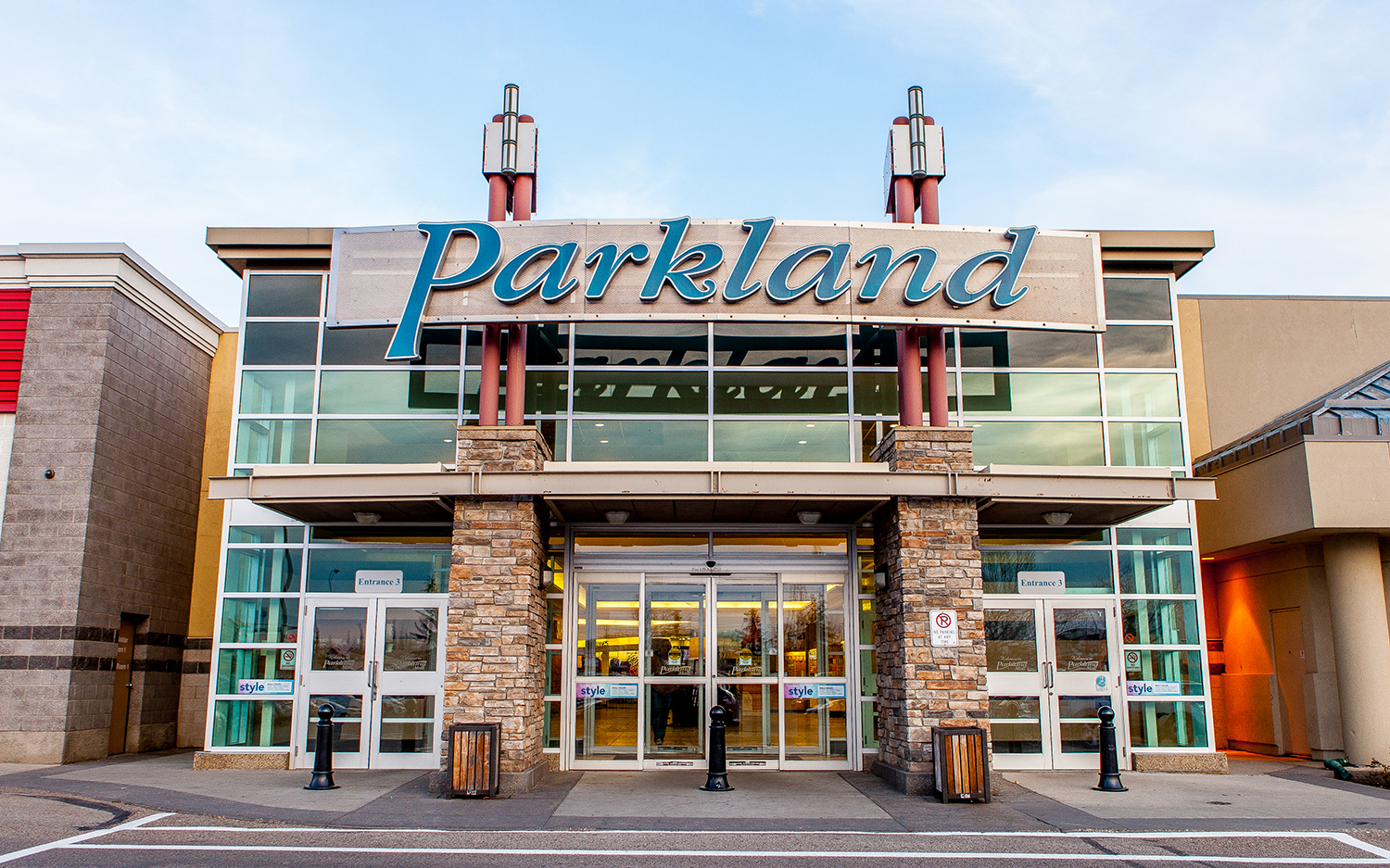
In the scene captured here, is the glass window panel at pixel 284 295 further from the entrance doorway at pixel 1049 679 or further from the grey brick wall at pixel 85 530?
the entrance doorway at pixel 1049 679

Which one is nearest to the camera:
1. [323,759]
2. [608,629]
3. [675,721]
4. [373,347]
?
[323,759]

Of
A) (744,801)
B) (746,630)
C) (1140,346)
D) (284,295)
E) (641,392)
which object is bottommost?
(744,801)

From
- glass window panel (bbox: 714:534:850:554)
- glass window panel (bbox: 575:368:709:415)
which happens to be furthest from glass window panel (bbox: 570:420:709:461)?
glass window panel (bbox: 714:534:850:554)

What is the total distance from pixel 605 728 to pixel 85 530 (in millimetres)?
8336

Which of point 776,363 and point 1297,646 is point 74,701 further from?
point 1297,646

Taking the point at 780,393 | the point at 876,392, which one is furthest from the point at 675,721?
the point at 876,392

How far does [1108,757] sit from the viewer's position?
11.7 meters

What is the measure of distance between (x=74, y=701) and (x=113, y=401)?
4.49 metres

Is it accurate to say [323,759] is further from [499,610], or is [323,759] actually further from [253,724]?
[499,610]

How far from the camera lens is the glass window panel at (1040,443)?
14133 mm

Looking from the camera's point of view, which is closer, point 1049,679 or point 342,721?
point 342,721

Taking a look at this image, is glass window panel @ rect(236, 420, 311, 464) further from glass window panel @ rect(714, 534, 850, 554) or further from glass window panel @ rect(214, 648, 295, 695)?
glass window panel @ rect(714, 534, 850, 554)

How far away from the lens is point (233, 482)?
473 inches

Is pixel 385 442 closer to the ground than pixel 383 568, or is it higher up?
higher up
